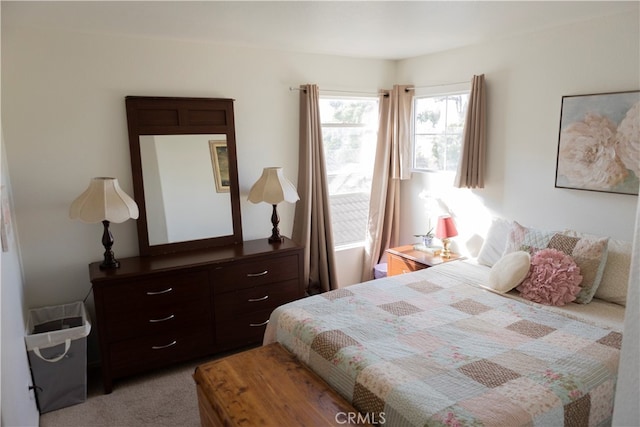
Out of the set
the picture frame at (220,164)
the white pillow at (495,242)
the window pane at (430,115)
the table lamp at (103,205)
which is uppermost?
the window pane at (430,115)

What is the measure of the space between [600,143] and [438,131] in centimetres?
142

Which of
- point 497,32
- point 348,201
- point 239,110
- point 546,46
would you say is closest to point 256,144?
point 239,110

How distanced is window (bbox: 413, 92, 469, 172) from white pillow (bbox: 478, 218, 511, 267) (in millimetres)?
713

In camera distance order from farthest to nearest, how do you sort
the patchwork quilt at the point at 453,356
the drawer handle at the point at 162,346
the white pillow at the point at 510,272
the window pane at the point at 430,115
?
1. the window pane at the point at 430,115
2. the drawer handle at the point at 162,346
3. the white pillow at the point at 510,272
4. the patchwork quilt at the point at 453,356

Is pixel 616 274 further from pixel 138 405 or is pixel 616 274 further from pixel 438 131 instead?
pixel 138 405

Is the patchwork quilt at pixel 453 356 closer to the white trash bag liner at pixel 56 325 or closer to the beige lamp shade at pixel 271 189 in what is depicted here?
the beige lamp shade at pixel 271 189

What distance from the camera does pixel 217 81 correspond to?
11.0ft

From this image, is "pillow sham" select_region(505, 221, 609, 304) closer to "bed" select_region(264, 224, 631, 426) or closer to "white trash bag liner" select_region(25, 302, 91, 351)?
"bed" select_region(264, 224, 631, 426)

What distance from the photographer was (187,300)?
293 centimetres

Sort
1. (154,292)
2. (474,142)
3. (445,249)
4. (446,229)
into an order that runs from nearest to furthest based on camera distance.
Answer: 1. (154,292)
2. (474,142)
3. (446,229)
4. (445,249)

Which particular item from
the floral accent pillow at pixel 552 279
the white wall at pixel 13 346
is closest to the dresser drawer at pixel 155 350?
the white wall at pixel 13 346

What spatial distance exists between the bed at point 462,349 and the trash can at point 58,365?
1186mm

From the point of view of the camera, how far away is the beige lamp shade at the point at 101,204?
8.73ft

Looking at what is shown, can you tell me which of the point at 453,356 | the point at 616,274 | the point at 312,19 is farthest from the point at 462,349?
the point at 312,19
